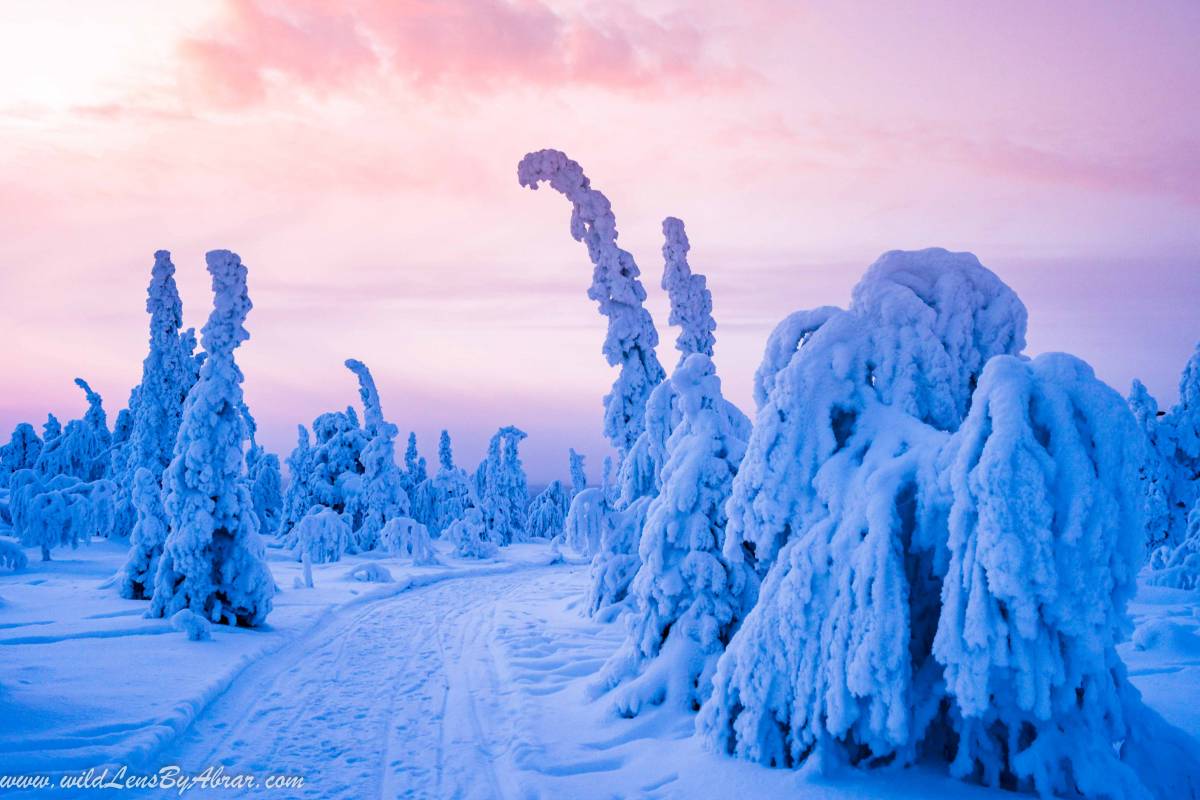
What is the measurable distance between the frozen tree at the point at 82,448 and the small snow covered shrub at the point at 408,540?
90.5 feet

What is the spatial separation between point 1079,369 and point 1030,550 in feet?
4.91

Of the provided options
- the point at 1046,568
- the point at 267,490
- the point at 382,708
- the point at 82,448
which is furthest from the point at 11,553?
the point at 267,490

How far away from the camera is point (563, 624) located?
55.1ft

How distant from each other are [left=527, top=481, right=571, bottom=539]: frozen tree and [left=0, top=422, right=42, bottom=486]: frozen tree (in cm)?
4101

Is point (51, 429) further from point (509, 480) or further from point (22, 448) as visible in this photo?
point (509, 480)

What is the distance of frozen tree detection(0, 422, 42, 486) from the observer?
2243 inches

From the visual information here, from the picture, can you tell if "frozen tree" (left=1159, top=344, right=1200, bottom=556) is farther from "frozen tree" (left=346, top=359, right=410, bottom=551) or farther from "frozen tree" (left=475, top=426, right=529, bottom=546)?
"frozen tree" (left=475, top=426, right=529, bottom=546)

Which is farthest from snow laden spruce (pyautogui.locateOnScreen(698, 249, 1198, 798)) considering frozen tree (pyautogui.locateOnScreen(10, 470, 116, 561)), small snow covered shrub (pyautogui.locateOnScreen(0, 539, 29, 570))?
frozen tree (pyautogui.locateOnScreen(10, 470, 116, 561))

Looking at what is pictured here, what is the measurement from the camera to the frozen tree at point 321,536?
102ft

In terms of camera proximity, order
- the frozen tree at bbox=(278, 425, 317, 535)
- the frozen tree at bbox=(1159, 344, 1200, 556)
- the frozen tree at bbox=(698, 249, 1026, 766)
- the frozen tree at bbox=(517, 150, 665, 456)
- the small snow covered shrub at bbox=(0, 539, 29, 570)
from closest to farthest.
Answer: the frozen tree at bbox=(698, 249, 1026, 766) → the frozen tree at bbox=(517, 150, 665, 456) → the small snow covered shrub at bbox=(0, 539, 29, 570) → the frozen tree at bbox=(1159, 344, 1200, 556) → the frozen tree at bbox=(278, 425, 317, 535)

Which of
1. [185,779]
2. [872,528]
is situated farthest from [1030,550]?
[185,779]

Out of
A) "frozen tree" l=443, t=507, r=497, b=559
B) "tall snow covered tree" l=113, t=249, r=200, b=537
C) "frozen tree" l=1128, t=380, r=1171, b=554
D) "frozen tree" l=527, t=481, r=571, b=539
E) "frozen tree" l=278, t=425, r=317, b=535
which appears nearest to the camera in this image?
"frozen tree" l=1128, t=380, r=1171, b=554

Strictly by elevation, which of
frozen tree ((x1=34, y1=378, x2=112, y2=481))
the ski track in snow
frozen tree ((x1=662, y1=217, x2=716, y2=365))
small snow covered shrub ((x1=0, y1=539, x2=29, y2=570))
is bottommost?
the ski track in snow

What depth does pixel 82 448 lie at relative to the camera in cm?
5244
